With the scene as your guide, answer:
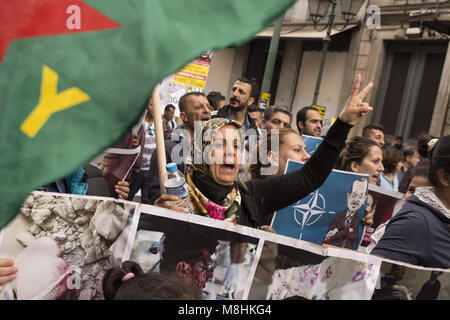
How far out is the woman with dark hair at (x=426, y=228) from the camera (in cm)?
193

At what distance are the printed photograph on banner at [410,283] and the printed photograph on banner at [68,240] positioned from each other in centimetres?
75

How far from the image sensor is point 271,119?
5246mm

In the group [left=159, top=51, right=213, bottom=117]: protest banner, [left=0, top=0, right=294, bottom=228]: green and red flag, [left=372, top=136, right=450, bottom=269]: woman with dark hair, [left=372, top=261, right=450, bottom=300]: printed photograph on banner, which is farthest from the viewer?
[left=159, top=51, right=213, bottom=117]: protest banner

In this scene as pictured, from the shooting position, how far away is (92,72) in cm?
114

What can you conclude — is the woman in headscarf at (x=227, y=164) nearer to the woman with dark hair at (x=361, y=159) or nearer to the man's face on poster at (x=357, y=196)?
the man's face on poster at (x=357, y=196)

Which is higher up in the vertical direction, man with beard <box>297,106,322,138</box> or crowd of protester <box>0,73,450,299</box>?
man with beard <box>297,106,322,138</box>

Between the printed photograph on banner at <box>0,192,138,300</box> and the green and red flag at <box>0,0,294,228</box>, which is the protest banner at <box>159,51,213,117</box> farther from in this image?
the green and red flag at <box>0,0,294,228</box>

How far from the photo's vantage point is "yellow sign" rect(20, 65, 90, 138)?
1.13 m

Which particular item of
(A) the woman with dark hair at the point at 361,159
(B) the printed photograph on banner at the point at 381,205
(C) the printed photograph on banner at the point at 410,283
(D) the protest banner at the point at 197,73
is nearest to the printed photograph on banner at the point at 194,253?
(C) the printed photograph on banner at the point at 410,283

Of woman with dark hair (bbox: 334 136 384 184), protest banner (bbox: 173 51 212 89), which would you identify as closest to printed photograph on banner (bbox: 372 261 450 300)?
woman with dark hair (bbox: 334 136 384 184)

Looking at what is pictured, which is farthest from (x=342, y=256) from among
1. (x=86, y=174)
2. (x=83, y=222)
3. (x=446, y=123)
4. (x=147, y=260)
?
(x=446, y=123)

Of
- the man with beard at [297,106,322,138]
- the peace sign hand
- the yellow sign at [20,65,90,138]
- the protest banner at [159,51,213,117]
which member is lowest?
the yellow sign at [20,65,90,138]

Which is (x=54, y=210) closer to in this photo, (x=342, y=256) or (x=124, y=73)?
(x=124, y=73)

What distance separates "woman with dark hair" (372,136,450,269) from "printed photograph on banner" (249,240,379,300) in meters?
0.52
